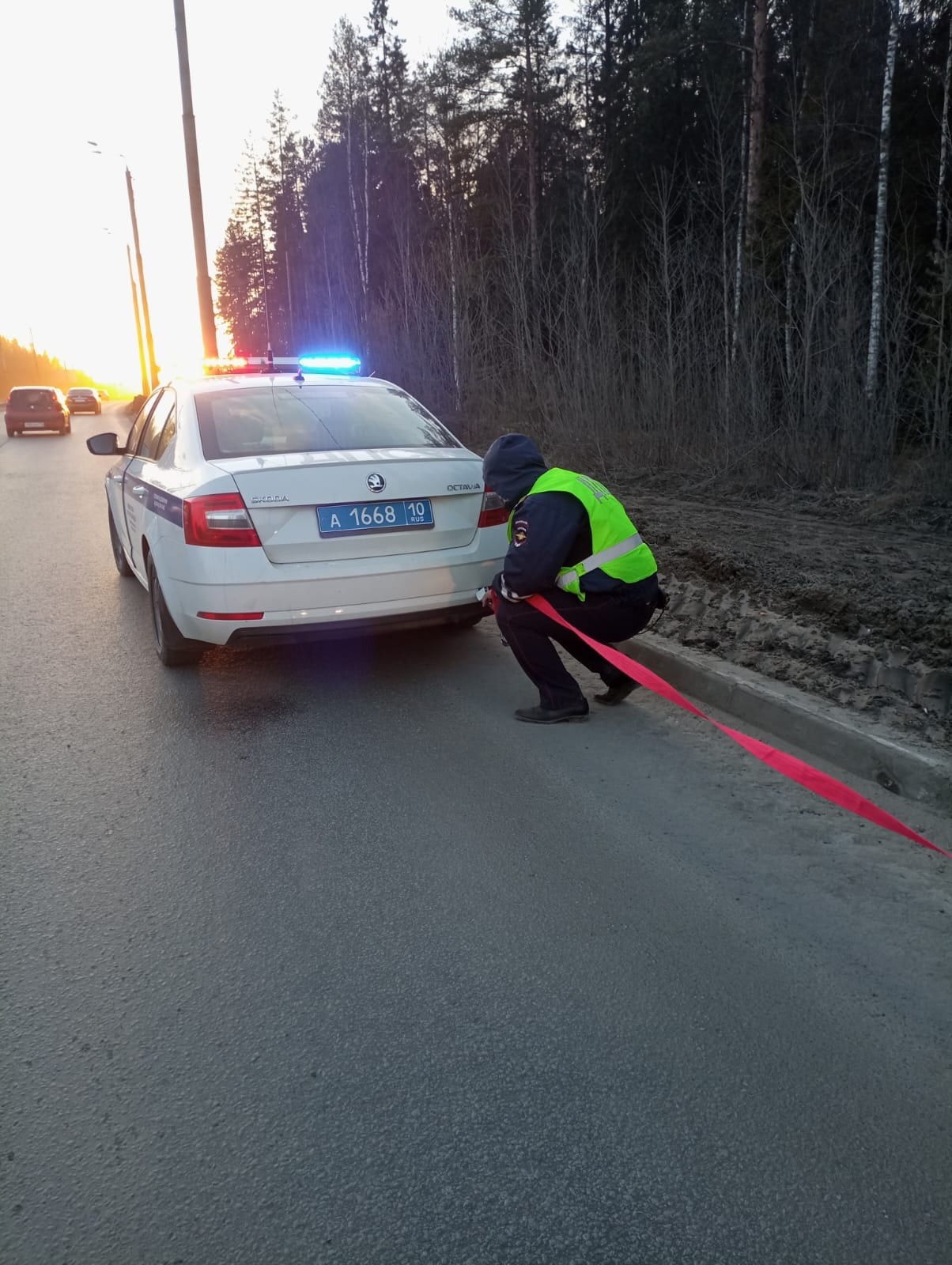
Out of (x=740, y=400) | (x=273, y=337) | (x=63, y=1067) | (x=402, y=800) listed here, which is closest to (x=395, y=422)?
(x=402, y=800)

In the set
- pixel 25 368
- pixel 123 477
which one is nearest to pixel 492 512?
pixel 123 477

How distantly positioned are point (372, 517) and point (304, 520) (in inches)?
13.8

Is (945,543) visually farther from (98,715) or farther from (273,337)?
(273,337)

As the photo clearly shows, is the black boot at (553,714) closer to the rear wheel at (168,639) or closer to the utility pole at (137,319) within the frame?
the rear wheel at (168,639)

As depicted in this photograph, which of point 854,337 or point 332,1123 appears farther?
point 854,337

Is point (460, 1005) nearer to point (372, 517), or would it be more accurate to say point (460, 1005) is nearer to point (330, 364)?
point (372, 517)

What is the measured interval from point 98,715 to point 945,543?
20.4ft

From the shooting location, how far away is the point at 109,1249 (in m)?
1.90

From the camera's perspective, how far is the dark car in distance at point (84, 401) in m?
53.0

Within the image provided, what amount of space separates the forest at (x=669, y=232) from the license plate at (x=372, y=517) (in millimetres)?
6750

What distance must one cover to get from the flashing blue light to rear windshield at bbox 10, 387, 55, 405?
30570 millimetres

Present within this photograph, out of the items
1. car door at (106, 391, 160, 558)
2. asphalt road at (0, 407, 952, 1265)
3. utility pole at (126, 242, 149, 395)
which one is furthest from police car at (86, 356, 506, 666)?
A: utility pole at (126, 242, 149, 395)

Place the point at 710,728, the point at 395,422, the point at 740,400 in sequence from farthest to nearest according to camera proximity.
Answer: the point at 740,400 < the point at 395,422 < the point at 710,728

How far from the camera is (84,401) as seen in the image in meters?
53.2
